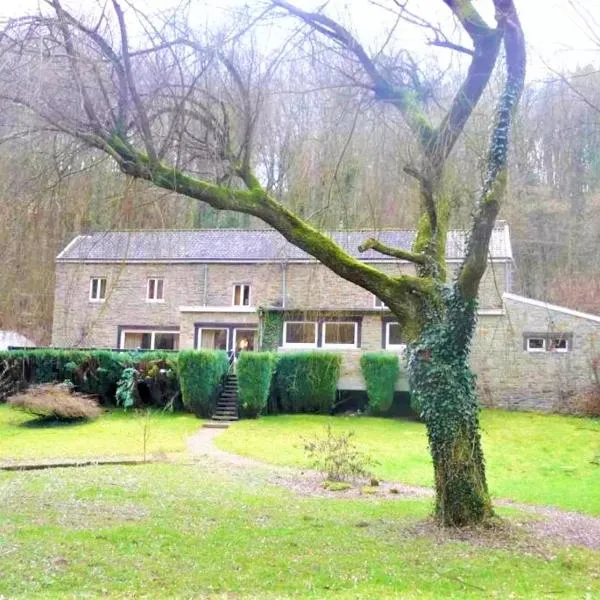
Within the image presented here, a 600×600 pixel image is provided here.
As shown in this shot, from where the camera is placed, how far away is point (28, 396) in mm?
22250

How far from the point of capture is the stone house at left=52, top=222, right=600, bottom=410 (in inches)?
983

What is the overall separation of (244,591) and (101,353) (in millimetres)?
20652

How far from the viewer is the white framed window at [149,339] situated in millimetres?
29859

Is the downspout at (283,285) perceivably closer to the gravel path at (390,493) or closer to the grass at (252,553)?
the gravel path at (390,493)

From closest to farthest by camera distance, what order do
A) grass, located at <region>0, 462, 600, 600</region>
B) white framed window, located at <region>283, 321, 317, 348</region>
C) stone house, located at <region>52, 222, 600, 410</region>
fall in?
1. grass, located at <region>0, 462, 600, 600</region>
2. stone house, located at <region>52, 222, 600, 410</region>
3. white framed window, located at <region>283, 321, 317, 348</region>

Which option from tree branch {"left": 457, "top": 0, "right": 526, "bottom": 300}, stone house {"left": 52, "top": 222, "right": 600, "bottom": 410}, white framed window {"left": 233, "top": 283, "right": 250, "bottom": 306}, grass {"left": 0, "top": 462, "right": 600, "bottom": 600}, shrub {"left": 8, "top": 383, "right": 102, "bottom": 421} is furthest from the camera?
white framed window {"left": 233, "top": 283, "right": 250, "bottom": 306}

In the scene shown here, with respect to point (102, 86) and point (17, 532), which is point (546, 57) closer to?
point (102, 86)

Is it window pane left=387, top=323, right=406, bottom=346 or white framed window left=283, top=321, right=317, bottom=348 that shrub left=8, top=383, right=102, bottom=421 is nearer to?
white framed window left=283, top=321, right=317, bottom=348

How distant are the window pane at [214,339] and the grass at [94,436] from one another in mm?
5106

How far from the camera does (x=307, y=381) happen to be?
24.7m

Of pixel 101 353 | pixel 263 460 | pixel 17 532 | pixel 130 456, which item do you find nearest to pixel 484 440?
pixel 263 460

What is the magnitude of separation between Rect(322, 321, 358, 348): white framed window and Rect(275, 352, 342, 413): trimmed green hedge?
252 cm

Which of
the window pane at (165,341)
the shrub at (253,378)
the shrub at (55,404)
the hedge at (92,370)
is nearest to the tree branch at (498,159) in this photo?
the shrub at (253,378)

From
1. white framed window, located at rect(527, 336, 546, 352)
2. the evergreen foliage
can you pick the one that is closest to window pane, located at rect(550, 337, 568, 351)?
white framed window, located at rect(527, 336, 546, 352)
